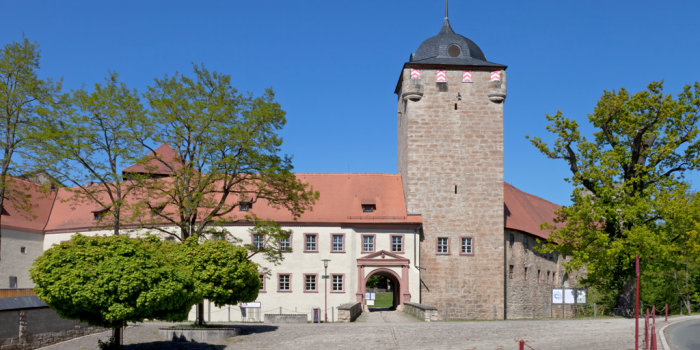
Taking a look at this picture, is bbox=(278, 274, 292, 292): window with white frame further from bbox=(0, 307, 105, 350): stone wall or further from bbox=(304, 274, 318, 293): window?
bbox=(0, 307, 105, 350): stone wall

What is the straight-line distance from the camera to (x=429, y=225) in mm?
39625

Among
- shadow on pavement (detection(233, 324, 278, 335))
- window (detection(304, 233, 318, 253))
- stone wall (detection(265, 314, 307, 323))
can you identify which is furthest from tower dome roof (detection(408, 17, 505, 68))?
shadow on pavement (detection(233, 324, 278, 335))

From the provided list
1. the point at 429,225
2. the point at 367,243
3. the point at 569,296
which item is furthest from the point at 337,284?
the point at 569,296

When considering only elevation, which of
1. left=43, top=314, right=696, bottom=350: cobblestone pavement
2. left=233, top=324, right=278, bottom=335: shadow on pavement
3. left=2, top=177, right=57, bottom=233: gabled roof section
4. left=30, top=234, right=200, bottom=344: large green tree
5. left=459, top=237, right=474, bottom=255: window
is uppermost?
left=2, top=177, right=57, bottom=233: gabled roof section

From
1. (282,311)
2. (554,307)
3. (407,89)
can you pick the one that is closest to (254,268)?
(282,311)

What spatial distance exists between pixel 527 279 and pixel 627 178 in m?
13.9

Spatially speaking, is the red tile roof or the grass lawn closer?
the red tile roof

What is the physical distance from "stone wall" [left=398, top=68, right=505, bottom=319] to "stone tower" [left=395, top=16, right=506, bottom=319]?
55mm

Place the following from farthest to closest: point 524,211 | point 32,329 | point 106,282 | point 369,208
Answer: point 524,211
point 369,208
point 32,329
point 106,282

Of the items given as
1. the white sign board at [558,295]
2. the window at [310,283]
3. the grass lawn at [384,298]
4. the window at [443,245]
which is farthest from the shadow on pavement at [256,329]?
the grass lawn at [384,298]

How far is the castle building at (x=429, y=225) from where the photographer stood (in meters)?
39.2

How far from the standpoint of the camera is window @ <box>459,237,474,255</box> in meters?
39.5

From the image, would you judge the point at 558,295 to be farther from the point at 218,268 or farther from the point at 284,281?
the point at 284,281

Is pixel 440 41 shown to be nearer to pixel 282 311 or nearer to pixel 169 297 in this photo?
pixel 282 311
